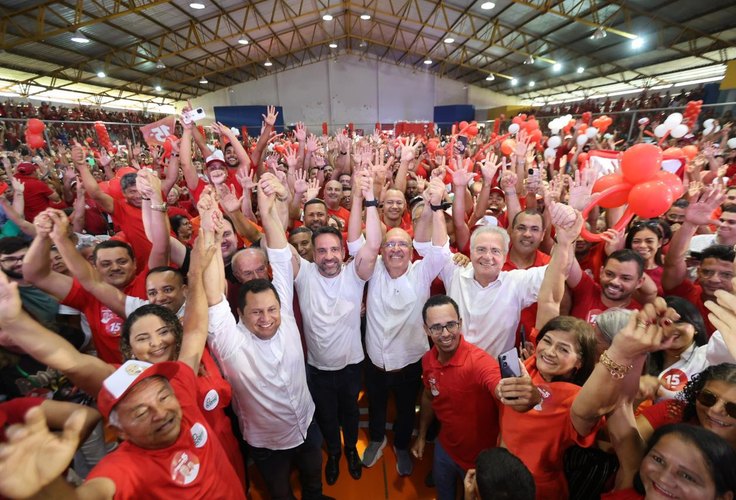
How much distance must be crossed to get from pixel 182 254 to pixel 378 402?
185 centimetres

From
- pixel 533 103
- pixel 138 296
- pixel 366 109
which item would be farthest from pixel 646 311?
pixel 533 103

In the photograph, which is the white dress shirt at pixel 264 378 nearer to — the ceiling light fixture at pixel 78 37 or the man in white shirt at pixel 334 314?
the man in white shirt at pixel 334 314

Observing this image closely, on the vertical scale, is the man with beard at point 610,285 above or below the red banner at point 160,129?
below

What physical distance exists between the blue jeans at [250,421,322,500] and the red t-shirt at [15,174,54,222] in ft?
13.5

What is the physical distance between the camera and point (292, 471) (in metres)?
2.57

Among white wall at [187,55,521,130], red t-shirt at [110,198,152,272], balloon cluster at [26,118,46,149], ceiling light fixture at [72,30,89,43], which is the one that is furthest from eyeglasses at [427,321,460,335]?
white wall at [187,55,521,130]

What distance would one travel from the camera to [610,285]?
6.39ft

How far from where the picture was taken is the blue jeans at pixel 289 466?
197cm

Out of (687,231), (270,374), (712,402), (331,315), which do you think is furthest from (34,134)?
(687,231)

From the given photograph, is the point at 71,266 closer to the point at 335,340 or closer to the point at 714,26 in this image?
the point at 335,340

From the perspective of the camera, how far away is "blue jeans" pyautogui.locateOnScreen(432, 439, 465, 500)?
1990 mm

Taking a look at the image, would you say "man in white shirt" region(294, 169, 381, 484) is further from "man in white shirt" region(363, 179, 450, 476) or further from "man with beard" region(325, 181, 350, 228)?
"man with beard" region(325, 181, 350, 228)

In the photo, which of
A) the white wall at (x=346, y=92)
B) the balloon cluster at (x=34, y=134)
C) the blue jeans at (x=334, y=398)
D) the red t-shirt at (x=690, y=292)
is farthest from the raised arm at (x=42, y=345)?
the white wall at (x=346, y=92)

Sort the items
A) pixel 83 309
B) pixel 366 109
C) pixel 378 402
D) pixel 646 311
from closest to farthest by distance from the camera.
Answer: pixel 646 311
pixel 83 309
pixel 378 402
pixel 366 109
